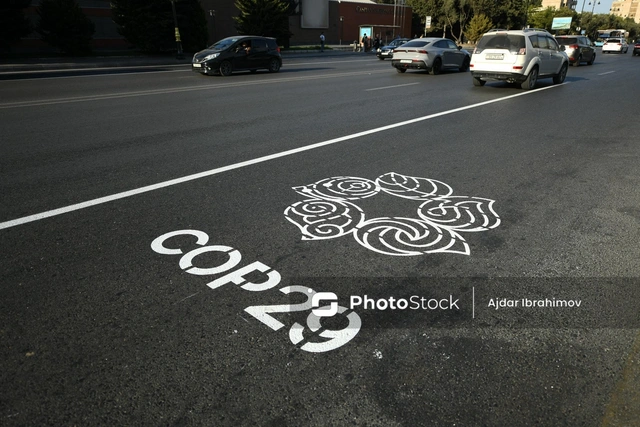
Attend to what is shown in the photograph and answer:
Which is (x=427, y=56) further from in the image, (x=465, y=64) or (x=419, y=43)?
(x=465, y=64)

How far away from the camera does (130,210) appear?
439 centimetres

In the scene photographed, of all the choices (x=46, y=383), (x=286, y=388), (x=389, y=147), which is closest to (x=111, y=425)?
(x=46, y=383)

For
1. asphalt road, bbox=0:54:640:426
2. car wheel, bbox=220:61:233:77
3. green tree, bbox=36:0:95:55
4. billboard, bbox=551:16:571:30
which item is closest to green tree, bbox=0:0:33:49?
green tree, bbox=36:0:95:55

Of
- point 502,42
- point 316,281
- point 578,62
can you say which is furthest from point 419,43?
point 316,281

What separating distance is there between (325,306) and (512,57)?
13765mm

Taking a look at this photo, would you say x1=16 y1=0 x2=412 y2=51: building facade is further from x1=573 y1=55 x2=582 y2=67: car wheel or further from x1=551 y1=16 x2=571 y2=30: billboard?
x1=551 y1=16 x2=571 y2=30: billboard

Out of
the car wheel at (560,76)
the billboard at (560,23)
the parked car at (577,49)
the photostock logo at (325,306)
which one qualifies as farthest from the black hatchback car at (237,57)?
the billboard at (560,23)

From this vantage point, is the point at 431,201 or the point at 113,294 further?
the point at 431,201

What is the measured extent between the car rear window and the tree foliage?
77.2 ft

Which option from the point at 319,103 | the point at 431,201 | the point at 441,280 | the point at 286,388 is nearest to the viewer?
the point at 286,388

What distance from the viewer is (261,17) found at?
40.9 m

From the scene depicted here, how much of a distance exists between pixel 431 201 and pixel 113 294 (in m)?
3.13

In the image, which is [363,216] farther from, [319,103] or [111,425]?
[319,103]

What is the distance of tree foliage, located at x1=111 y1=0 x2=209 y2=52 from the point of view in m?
30.1
